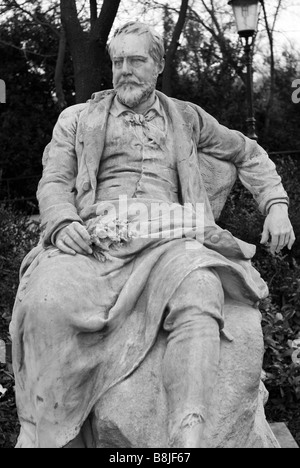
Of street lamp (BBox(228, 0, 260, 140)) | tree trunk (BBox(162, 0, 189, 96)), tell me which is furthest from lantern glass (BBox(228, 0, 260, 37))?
tree trunk (BBox(162, 0, 189, 96))

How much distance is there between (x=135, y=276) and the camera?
15.4ft

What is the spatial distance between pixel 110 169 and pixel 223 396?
1.38 meters

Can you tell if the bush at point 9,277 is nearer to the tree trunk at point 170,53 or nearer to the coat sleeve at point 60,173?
the coat sleeve at point 60,173

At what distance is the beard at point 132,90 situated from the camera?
5.23m

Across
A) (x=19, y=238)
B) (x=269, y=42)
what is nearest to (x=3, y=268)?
(x=19, y=238)

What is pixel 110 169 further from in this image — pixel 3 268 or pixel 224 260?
pixel 3 268

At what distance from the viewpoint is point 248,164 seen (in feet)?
18.4

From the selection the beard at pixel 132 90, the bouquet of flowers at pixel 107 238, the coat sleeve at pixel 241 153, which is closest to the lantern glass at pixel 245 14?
the coat sleeve at pixel 241 153

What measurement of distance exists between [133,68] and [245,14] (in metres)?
5.19

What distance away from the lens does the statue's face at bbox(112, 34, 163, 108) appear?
516cm

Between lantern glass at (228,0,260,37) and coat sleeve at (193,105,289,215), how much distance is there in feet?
15.5

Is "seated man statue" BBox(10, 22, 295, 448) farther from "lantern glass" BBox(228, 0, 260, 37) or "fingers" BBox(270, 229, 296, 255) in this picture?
"lantern glass" BBox(228, 0, 260, 37)
